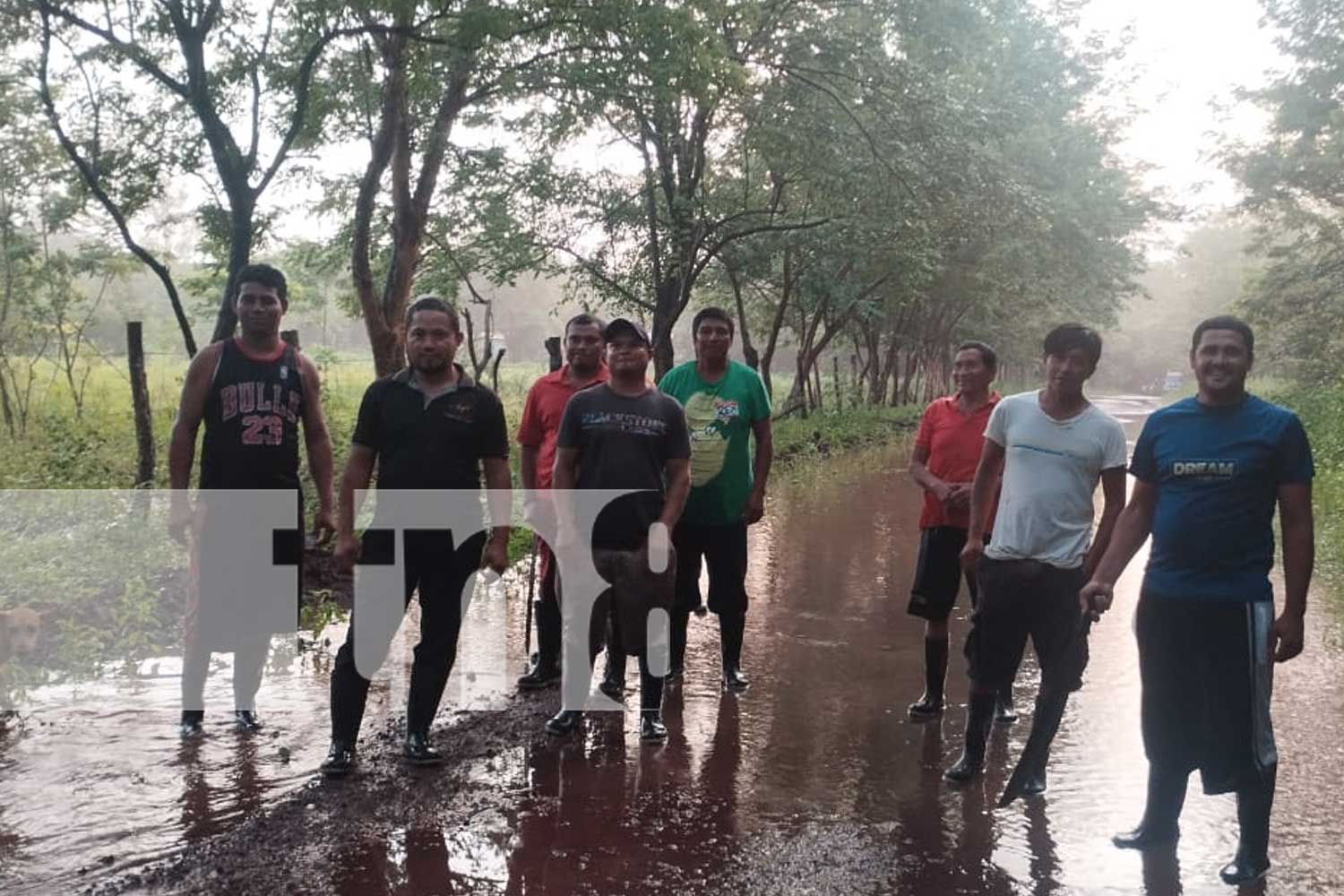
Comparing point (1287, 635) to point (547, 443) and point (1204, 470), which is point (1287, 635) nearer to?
point (1204, 470)

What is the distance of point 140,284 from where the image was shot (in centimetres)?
5122

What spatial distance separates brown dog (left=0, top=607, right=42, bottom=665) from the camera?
5.56 metres

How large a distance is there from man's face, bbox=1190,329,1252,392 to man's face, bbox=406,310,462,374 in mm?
2696

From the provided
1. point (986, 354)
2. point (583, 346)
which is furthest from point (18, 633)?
point (986, 354)

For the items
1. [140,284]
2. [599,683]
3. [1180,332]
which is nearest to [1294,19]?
[599,683]

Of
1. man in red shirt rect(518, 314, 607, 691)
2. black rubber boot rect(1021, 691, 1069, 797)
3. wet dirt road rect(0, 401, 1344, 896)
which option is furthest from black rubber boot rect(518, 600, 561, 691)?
black rubber boot rect(1021, 691, 1069, 797)

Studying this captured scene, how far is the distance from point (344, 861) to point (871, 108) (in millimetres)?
12785

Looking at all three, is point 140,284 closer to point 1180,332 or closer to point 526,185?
point 526,185

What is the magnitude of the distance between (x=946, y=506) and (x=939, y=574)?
0.33 meters

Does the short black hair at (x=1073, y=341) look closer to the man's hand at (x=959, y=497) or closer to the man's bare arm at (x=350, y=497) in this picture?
the man's hand at (x=959, y=497)

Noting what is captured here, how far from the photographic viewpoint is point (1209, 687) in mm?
3652

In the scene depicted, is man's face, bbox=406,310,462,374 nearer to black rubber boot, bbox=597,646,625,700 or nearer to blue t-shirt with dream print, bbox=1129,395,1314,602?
black rubber boot, bbox=597,646,625,700

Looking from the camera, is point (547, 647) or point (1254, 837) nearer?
point (1254, 837)

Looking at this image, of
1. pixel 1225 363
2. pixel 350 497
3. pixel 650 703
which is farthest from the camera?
pixel 650 703
